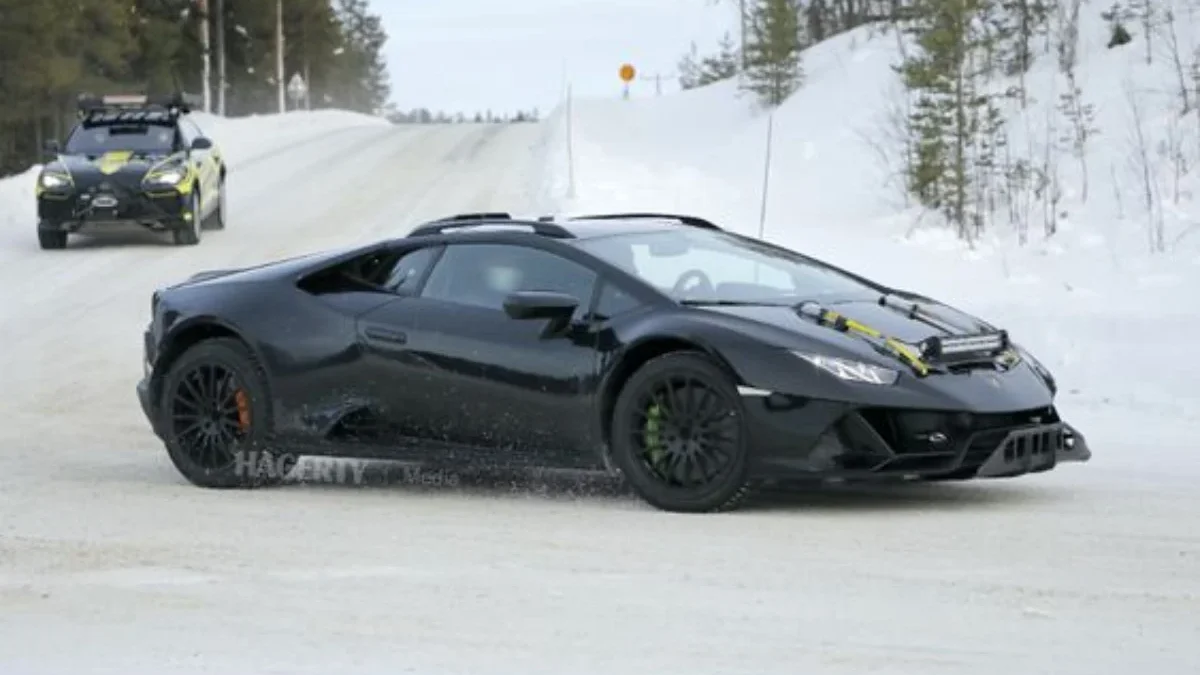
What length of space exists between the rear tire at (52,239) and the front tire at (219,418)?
15.5 meters

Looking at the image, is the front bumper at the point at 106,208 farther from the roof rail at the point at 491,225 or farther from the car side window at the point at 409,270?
the car side window at the point at 409,270

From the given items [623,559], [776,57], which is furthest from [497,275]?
[776,57]

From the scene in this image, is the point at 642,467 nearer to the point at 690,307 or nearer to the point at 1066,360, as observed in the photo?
the point at 690,307

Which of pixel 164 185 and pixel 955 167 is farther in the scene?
pixel 164 185

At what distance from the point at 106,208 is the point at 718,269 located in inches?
653

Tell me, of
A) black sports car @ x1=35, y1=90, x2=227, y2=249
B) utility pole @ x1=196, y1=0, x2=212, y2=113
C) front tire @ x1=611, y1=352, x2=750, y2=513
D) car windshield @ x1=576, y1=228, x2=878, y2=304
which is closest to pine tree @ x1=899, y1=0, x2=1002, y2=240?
black sports car @ x1=35, y1=90, x2=227, y2=249

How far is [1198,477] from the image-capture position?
31.4 ft

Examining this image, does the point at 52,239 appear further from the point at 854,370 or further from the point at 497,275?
the point at 854,370

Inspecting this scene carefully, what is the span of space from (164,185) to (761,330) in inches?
693

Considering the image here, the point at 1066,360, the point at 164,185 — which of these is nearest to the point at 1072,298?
the point at 1066,360

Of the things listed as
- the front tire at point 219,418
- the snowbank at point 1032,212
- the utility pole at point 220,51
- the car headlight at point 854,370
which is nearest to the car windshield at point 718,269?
the car headlight at point 854,370

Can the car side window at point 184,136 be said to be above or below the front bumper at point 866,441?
above

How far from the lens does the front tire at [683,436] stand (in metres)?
8.67

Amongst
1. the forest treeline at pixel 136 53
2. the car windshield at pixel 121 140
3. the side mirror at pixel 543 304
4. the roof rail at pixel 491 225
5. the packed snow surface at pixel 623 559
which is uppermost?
the forest treeline at pixel 136 53
